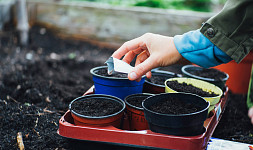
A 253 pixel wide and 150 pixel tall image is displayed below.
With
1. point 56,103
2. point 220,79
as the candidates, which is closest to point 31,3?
point 56,103

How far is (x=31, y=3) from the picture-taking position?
4746mm

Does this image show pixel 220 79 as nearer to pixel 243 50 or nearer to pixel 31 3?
pixel 243 50

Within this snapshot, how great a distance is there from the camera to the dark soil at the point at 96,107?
161cm

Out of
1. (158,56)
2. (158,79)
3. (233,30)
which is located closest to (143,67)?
(158,56)

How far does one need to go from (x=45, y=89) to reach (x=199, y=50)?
1764 millimetres

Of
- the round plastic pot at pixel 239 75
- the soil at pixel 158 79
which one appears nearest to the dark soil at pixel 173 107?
the soil at pixel 158 79

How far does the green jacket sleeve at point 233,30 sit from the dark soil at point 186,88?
0.61 metres

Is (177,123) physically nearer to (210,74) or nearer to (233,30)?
(233,30)

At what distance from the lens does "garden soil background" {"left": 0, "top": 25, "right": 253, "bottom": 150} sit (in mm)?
1873

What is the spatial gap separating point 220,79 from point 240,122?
0.43 metres

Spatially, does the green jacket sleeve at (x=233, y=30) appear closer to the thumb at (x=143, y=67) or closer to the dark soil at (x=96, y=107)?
the thumb at (x=143, y=67)

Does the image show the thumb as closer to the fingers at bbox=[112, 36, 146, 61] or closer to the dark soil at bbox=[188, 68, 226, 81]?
the fingers at bbox=[112, 36, 146, 61]

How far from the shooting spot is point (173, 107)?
1562mm

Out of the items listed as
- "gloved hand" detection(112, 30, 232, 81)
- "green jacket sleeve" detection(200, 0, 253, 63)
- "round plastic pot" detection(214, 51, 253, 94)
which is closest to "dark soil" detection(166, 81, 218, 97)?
"gloved hand" detection(112, 30, 232, 81)
